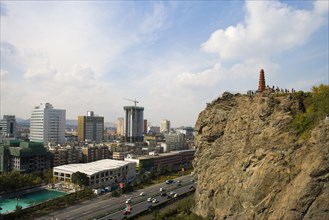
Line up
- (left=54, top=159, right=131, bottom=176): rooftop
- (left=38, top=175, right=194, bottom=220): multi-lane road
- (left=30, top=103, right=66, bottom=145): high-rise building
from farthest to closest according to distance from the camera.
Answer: (left=30, top=103, right=66, bottom=145): high-rise building, (left=54, top=159, right=131, bottom=176): rooftop, (left=38, top=175, right=194, bottom=220): multi-lane road

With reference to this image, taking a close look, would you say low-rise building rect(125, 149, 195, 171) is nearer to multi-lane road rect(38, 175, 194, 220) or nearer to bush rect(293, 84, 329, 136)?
multi-lane road rect(38, 175, 194, 220)

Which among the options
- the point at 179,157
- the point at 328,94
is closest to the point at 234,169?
the point at 328,94

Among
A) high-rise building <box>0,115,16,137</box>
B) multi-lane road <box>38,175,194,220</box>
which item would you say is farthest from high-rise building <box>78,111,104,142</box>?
multi-lane road <box>38,175,194,220</box>

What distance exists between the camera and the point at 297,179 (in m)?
23.4

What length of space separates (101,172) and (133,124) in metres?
80.8

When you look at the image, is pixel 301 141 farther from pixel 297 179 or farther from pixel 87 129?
pixel 87 129

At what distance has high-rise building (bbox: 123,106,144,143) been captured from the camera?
14100cm

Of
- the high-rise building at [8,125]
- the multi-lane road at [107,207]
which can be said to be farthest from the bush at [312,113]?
the high-rise building at [8,125]

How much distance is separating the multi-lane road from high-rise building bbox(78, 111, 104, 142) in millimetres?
92643

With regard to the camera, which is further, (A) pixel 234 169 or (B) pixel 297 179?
(A) pixel 234 169

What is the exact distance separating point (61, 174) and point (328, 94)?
173 ft

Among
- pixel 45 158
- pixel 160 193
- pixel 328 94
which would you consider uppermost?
pixel 328 94

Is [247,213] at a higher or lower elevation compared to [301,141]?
lower

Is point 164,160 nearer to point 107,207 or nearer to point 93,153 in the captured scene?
point 93,153
